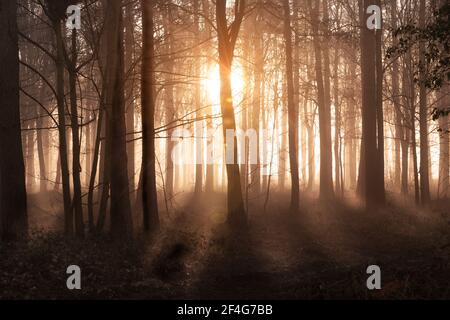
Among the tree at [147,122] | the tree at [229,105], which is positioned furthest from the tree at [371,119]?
the tree at [147,122]

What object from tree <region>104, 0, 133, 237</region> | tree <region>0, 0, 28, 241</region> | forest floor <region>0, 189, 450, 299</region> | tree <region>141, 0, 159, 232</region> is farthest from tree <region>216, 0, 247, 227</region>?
tree <region>0, 0, 28, 241</region>

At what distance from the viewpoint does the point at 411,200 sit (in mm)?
21797

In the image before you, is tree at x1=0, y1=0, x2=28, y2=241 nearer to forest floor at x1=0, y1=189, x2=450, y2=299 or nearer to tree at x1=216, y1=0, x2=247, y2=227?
forest floor at x1=0, y1=189, x2=450, y2=299

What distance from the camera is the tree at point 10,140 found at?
38.2 ft

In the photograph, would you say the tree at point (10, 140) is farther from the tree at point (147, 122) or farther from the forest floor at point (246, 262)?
the tree at point (147, 122)

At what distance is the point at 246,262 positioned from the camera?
11258 millimetres

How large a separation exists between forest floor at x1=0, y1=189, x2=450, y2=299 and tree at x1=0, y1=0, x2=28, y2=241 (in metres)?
0.70

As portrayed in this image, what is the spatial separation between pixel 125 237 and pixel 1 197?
2.96 meters

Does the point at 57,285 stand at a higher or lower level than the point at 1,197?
lower

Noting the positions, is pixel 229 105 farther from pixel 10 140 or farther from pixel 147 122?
pixel 10 140

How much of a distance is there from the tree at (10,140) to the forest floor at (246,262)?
0.70m

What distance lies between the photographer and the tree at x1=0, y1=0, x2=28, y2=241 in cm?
1165
